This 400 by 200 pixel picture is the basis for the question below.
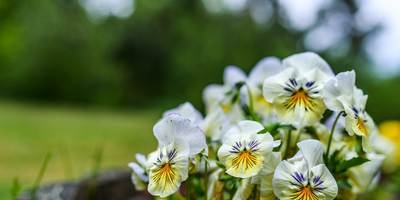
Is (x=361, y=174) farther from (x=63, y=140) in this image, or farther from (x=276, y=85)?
(x=63, y=140)

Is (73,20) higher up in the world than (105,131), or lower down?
higher up

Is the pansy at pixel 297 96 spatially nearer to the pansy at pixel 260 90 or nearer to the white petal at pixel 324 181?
the white petal at pixel 324 181

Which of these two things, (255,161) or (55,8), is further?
(55,8)

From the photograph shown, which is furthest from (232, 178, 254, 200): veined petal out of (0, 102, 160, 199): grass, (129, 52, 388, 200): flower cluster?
(0, 102, 160, 199): grass

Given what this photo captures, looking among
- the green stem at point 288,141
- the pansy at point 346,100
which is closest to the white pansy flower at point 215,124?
the green stem at point 288,141

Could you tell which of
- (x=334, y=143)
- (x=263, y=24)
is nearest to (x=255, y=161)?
(x=334, y=143)

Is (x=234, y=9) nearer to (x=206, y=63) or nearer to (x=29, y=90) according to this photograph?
(x=206, y=63)
